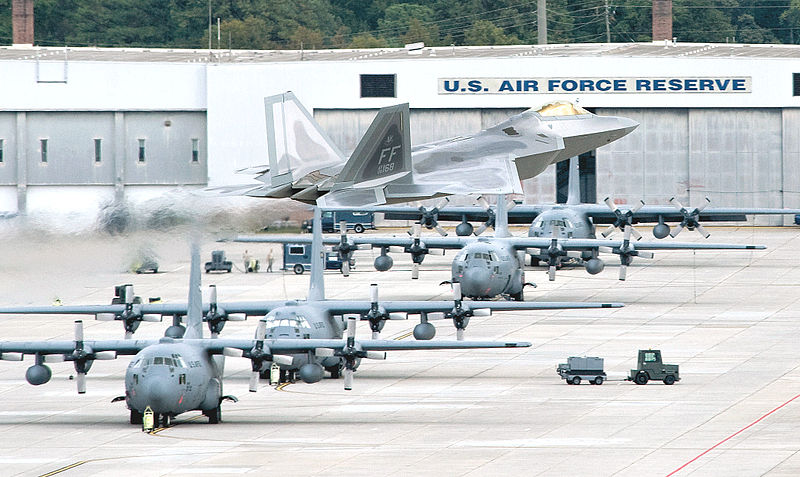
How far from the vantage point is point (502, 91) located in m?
108

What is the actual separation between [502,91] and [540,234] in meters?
27.5

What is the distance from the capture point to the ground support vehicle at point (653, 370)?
51.5m

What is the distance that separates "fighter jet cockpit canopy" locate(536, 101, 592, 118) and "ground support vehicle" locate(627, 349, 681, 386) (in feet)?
30.6

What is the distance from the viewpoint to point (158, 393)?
140 ft

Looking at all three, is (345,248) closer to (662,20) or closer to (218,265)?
(218,265)

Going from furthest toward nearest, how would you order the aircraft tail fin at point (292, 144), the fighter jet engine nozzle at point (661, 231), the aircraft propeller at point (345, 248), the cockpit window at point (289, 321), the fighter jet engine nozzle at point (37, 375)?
the fighter jet engine nozzle at point (661, 231) < the aircraft propeller at point (345, 248) < the cockpit window at point (289, 321) < the fighter jet engine nozzle at point (37, 375) < the aircraft tail fin at point (292, 144)

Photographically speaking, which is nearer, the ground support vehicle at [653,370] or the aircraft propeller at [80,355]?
the aircraft propeller at [80,355]

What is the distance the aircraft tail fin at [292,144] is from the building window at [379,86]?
212 ft

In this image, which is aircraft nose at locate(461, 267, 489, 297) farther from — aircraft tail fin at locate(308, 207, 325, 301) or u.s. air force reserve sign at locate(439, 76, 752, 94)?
u.s. air force reserve sign at locate(439, 76, 752, 94)

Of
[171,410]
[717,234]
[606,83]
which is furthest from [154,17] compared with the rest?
[171,410]

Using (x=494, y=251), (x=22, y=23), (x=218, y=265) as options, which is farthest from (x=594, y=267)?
(x=22, y=23)

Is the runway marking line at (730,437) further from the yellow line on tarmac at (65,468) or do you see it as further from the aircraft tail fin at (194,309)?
the aircraft tail fin at (194,309)

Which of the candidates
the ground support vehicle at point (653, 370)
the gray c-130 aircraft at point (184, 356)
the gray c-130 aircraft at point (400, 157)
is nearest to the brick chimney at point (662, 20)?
the ground support vehicle at point (653, 370)

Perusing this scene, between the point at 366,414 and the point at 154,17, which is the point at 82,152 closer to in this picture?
the point at 154,17
